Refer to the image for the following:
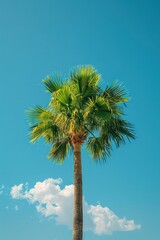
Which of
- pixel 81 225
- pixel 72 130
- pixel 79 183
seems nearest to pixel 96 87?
pixel 72 130

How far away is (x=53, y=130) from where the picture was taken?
78.2ft

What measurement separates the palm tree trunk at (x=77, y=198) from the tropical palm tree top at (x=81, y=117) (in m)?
0.64

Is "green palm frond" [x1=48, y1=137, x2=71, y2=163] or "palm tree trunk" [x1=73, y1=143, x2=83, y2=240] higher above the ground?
"green palm frond" [x1=48, y1=137, x2=71, y2=163]

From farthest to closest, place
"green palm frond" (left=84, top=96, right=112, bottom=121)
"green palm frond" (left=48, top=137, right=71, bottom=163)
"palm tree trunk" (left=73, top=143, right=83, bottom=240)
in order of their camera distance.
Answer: "green palm frond" (left=48, top=137, right=71, bottom=163)
"green palm frond" (left=84, top=96, right=112, bottom=121)
"palm tree trunk" (left=73, top=143, right=83, bottom=240)

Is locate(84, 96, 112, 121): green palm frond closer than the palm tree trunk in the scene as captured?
No

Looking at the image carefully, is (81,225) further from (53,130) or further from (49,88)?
(49,88)

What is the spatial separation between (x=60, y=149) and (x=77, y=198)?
366 cm

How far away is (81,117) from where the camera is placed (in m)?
22.5

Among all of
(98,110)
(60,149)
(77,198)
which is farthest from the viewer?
(60,149)

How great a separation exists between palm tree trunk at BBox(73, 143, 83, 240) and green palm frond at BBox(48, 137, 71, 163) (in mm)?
1488

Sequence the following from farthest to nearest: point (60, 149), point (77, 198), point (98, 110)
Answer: point (60, 149) < point (98, 110) < point (77, 198)

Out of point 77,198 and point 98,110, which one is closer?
point 77,198

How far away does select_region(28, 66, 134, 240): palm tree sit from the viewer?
2269 cm

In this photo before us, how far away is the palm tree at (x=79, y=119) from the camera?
22688mm
